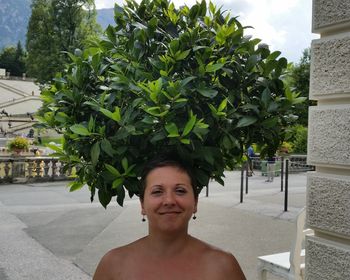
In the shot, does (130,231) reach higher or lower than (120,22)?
lower

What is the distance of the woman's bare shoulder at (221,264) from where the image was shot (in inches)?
72.4

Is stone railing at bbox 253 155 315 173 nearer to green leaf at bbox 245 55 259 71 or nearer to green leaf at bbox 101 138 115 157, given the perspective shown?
green leaf at bbox 245 55 259 71

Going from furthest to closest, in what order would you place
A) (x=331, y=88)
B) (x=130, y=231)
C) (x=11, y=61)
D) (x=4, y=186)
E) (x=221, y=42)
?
1. (x=11, y=61)
2. (x=4, y=186)
3. (x=130, y=231)
4. (x=331, y=88)
5. (x=221, y=42)

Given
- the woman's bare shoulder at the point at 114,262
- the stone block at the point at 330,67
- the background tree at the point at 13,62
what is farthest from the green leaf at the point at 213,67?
the background tree at the point at 13,62

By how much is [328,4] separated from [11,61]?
82294 mm

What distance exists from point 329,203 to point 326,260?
12.4 inches

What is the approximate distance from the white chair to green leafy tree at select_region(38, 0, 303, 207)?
71.7 inches

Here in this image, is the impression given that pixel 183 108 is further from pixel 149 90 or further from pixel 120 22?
pixel 120 22

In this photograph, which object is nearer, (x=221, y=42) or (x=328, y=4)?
(x=221, y=42)

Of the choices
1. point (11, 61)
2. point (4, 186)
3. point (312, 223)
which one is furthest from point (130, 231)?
point (11, 61)

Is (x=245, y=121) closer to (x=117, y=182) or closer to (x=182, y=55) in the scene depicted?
(x=182, y=55)

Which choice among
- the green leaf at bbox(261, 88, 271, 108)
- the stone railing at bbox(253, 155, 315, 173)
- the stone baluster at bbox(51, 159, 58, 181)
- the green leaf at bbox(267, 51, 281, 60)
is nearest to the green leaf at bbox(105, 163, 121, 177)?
the green leaf at bbox(261, 88, 271, 108)

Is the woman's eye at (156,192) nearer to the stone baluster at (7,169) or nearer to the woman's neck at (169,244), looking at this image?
the woman's neck at (169,244)

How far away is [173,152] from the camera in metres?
2.05
